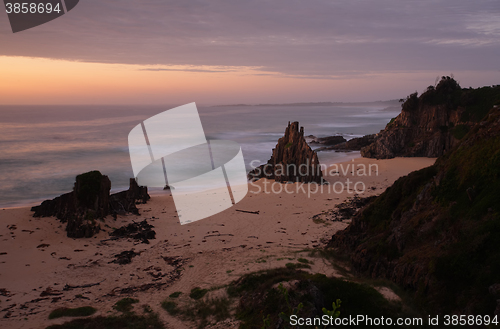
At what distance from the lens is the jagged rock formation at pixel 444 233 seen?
8.14 metres

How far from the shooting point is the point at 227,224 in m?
19.7

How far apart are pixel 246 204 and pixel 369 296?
50.8ft

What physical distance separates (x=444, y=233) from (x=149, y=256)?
11.9 m

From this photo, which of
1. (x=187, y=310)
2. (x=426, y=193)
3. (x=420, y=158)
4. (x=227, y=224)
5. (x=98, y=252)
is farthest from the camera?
(x=420, y=158)

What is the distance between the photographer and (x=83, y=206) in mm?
18141

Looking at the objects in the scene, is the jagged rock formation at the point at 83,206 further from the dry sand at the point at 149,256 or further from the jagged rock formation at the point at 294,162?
the jagged rock formation at the point at 294,162

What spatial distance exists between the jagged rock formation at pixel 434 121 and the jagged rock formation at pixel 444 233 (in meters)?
25.5

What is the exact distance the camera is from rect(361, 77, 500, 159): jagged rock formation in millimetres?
34781

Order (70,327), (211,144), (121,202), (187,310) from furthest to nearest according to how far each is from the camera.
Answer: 1. (211,144)
2. (121,202)
3. (187,310)
4. (70,327)

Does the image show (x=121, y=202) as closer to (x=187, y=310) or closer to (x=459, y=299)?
(x=187, y=310)

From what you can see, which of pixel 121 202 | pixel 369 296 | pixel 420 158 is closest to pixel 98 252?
pixel 121 202

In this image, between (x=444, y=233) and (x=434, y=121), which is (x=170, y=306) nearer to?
(x=444, y=233)
